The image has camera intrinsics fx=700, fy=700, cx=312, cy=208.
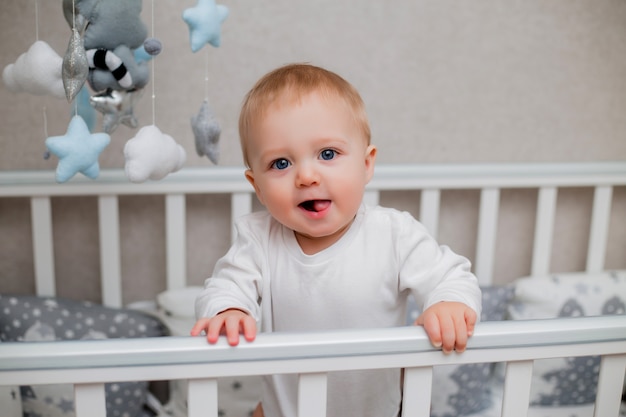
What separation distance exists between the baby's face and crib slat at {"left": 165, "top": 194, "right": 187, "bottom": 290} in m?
0.52

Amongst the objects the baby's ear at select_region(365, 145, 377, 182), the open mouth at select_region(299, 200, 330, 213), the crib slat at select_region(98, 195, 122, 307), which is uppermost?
the baby's ear at select_region(365, 145, 377, 182)

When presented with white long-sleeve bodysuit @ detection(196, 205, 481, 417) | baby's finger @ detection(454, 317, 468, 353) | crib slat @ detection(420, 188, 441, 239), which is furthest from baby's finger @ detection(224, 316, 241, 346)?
crib slat @ detection(420, 188, 441, 239)

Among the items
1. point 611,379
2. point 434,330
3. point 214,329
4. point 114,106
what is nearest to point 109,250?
point 114,106

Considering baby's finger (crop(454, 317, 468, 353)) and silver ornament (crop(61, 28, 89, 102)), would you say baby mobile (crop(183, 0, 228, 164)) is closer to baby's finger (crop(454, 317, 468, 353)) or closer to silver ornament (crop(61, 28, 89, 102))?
silver ornament (crop(61, 28, 89, 102))

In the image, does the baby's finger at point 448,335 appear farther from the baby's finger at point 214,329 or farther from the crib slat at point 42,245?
the crib slat at point 42,245

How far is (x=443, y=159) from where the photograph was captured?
4.92 ft

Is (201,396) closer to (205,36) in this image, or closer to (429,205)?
(205,36)

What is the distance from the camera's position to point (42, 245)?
1.31 meters

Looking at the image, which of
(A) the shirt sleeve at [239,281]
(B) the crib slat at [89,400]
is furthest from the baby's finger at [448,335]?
(B) the crib slat at [89,400]

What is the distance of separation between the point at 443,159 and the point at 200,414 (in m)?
0.94

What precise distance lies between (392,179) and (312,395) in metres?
0.71

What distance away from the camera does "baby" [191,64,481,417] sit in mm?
813

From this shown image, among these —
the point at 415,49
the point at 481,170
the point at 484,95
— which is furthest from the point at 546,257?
the point at 415,49

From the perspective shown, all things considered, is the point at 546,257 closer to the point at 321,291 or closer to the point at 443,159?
the point at 443,159
